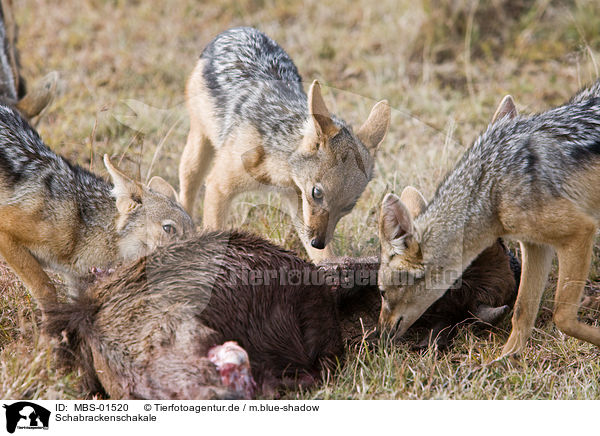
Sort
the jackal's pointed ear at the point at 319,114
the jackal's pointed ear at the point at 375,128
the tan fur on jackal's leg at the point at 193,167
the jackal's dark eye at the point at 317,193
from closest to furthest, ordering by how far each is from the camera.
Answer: the jackal's pointed ear at the point at 319,114
the jackal's dark eye at the point at 317,193
the jackal's pointed ear at the point at 375,128
the tan fur on jackal's leg at the point at 193,167

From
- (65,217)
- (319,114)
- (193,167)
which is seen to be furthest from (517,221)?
(193,167)

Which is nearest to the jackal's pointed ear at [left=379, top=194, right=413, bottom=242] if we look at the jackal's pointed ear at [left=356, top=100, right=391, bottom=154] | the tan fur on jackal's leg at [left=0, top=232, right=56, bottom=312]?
the jackal's pointed ear at [left=356, top=100, right=391, bottom=154]

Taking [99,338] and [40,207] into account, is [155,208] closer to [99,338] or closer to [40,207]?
[40,207]

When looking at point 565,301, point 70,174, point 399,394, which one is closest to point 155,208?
point 70,174

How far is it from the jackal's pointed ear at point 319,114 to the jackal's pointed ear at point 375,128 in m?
0.37

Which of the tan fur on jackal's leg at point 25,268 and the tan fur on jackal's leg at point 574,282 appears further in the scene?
the tan fur on jackal's leg at point 25,268

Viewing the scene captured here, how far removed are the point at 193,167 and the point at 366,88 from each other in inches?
126

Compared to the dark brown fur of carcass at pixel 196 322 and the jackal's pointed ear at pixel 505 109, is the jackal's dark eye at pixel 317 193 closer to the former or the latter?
the dark brown fur of carcass at pixel 196 322

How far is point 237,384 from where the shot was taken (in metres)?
3.53

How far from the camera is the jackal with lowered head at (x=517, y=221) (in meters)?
4.32

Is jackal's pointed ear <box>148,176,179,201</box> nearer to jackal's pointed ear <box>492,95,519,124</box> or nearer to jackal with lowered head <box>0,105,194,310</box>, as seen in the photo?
jackal with lowered head <box>0,105,194,310</box>

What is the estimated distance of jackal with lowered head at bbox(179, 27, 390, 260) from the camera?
5.34 meters
